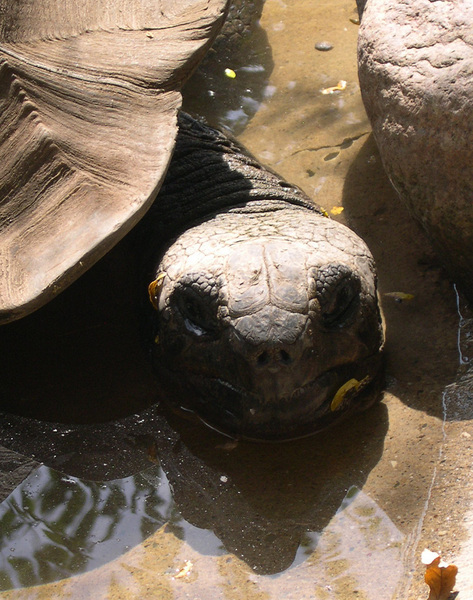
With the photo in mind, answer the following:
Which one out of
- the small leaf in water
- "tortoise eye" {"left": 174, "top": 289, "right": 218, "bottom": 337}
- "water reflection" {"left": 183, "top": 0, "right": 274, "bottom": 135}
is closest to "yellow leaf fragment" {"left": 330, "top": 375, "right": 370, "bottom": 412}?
"tortoise eye" {"left": 174, "top": 289, "right": 218, "bottom": 337}

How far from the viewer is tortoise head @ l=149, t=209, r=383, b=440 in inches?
93.5

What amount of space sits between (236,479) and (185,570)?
42 cm

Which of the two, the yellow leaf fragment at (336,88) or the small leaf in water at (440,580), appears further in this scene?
the yellow leaf fragment at (336,88)

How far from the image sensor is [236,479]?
2.55 meters

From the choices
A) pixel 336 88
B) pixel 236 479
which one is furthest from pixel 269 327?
pixel 336 88

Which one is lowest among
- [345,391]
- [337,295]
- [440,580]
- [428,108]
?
[345,391]

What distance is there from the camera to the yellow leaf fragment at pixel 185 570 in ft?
7.15

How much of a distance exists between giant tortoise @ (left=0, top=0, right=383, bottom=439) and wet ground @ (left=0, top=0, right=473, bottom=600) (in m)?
0.16

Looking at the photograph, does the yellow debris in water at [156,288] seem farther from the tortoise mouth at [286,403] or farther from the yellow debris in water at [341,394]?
the yellow debris in water at [341,394]

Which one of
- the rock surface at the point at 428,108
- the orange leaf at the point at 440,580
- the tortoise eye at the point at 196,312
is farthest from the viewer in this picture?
the rock surface at the point at 428,108

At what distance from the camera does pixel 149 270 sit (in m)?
3.12

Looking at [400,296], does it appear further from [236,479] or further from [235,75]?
[235,75]

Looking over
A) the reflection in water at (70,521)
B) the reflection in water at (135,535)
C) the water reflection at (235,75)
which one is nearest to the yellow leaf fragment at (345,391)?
the reflection in water at (135,535)

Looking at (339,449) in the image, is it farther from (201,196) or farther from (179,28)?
(179,28)
